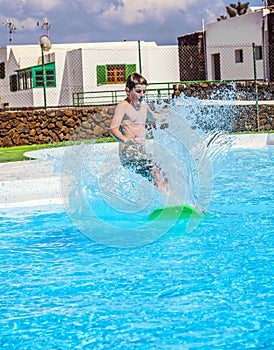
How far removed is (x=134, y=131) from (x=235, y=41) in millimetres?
26518

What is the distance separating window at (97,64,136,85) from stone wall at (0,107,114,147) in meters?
17.2

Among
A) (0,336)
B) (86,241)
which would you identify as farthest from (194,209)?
(0,336)

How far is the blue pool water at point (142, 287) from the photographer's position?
4133mm

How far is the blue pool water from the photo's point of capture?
4133 millimetres

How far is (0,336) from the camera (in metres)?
4.21

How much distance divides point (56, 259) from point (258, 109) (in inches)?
577

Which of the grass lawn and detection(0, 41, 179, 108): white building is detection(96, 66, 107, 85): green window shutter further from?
the grass lawn

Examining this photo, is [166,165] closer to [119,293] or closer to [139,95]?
[139,95]

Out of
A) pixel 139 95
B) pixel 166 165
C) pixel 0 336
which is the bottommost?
pixel 0 336

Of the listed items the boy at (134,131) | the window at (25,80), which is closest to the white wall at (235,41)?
the window at (25,80)

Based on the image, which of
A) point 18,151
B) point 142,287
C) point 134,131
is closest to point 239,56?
point 18,151

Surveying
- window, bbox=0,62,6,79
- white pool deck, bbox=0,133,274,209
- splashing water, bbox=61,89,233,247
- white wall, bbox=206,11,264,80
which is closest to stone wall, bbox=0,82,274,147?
white pool deck, bbox=0,133,274,209

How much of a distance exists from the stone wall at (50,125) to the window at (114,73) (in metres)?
17.2

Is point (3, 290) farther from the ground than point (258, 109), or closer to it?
closer to it
